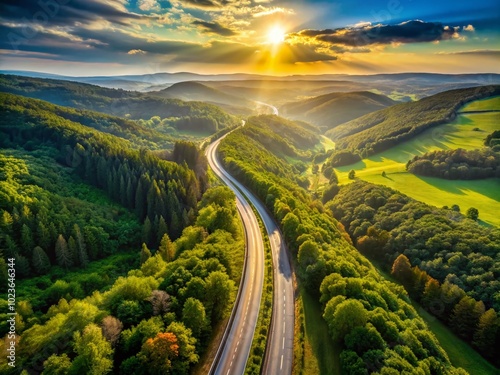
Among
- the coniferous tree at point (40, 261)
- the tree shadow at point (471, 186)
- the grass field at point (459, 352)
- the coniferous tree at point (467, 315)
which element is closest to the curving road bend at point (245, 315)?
the grass field at point (459, 352)

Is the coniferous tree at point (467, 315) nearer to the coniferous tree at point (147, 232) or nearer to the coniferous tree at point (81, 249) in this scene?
the coniferous tree at point (147, 232)

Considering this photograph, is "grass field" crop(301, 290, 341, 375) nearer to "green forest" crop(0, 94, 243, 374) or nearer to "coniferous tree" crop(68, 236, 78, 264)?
"green forest" crop(0, 94, 243, 374)

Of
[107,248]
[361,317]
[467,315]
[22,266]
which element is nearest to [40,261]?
[22,266]

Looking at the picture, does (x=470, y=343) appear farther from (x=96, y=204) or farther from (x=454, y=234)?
(x=96, y=204)

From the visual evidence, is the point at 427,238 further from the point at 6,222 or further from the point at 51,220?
the point at 6,222

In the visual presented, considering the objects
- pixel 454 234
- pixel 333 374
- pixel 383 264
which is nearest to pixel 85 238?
pixel 333 374

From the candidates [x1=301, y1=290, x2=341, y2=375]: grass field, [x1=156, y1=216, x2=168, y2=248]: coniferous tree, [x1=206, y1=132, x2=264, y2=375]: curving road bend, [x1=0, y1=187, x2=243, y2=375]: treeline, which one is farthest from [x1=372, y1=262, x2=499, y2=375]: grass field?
[x1=156, y1=216, x2=168, y2=248]: coniferous tree

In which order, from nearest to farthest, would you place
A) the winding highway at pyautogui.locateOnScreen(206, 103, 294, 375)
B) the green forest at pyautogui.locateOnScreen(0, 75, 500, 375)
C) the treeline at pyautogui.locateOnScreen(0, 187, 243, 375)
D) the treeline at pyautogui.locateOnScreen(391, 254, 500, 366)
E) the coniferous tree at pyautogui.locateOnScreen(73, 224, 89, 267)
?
the treeline at pyautogui.locateOnScreen(0, 187, 243, 375), the green forest at pyautogui.locateOnScreen(0, 75, 500, 375), the winding highway at pyautogui.locateOnScreen(206, 103, 294, 375), the treeline at pyautogui.locateOnScreen(391, 254, 500, 366), the coniferous tree at pyautogui.locateOnScreen(73, 224, 89, 267)
